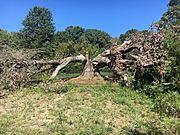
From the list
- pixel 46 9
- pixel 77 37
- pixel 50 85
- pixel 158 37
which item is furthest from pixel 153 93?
pixel 77 37

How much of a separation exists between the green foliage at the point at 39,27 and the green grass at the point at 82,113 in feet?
121

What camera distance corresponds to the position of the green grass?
227 inches

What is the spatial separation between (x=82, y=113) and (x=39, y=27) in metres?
41.9

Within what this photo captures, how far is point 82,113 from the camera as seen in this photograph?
6965 mm

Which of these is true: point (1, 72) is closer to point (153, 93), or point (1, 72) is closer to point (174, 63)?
point (153, 93)

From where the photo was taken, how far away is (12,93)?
944 cm

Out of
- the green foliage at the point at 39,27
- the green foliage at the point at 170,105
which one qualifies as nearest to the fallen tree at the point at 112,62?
the green foliage at the point at 170,105

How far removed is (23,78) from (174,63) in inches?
190

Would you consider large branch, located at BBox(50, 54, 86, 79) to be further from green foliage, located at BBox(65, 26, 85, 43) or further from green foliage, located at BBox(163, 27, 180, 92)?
green foliage, located at BBox(65, 26, 85, 43)

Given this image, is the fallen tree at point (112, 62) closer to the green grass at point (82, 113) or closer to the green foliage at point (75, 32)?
the green grass at point (82, 113)

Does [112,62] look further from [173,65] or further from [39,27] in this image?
[39,27]

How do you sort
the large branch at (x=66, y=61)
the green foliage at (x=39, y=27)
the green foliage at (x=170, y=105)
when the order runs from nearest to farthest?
the green foliage at (x=170, y=105), the large branch at (x=66, y=61), the green foliage at (x=39, y=27)

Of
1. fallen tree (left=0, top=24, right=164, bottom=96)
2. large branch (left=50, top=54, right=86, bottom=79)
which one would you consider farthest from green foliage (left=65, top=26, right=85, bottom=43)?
fallen tree (left=0, top=24, right=164, bottom=96)

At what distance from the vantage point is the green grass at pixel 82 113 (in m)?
5.77
